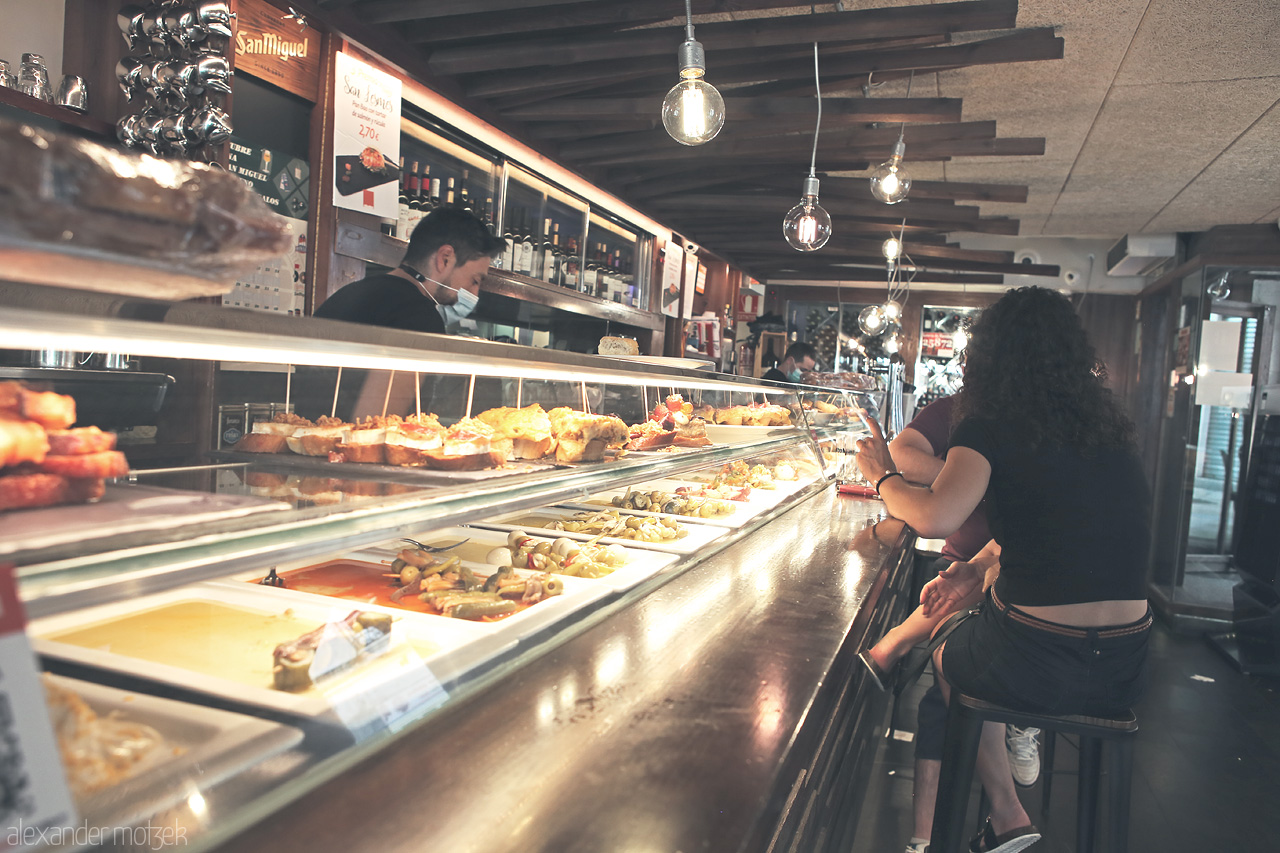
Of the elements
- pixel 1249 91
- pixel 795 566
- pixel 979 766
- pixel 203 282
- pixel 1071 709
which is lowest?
pixel 979 766

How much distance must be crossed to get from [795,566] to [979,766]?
94cm

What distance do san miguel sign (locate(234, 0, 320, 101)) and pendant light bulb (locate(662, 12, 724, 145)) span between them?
183cm

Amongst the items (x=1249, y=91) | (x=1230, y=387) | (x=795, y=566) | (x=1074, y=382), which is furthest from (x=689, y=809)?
(x=1230, y=387)

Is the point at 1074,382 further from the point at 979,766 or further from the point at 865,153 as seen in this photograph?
the point at 865,153

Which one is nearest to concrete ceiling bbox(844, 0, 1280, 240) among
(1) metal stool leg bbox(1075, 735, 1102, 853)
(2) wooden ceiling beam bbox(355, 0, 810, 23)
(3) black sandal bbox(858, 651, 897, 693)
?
(2) wooden ceiling beam bbox(355, 0, 810, 23)

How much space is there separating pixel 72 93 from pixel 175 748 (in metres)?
2.86

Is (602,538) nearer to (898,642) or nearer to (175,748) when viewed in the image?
(898,642)

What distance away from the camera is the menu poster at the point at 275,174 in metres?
3.38

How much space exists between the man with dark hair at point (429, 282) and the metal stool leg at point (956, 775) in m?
2.10

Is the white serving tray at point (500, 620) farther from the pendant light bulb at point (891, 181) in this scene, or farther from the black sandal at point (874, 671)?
the pendant light bulb at point (891, 181)

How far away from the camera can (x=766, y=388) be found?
3.36 metres

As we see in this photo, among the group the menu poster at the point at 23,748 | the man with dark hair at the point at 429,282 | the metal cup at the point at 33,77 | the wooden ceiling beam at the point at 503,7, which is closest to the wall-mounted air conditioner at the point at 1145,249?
the wooden ceiling beam at the point at 503,7

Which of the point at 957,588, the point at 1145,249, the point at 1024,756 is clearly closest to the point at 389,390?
the point at 957,588

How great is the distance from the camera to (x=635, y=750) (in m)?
1.09
